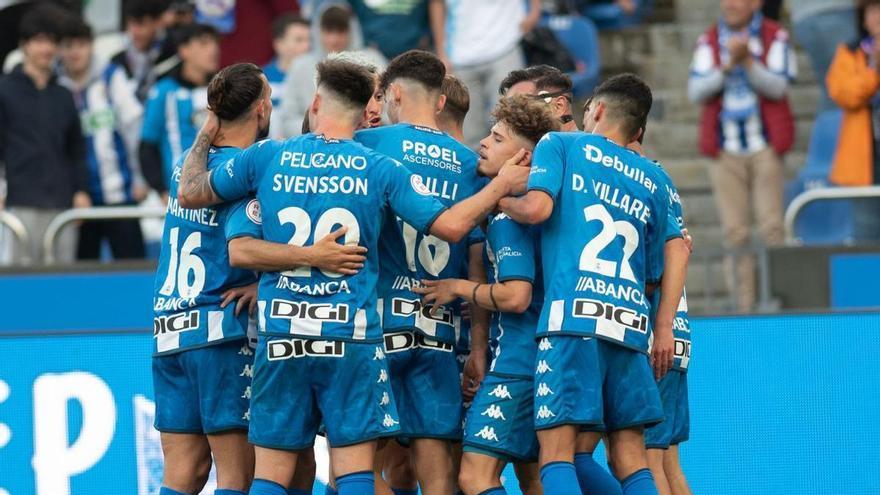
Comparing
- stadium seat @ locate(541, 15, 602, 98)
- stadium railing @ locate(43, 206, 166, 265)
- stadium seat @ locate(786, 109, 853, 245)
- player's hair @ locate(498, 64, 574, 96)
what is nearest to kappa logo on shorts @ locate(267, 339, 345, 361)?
player's hair @ locate(498, 64, 574, 96)

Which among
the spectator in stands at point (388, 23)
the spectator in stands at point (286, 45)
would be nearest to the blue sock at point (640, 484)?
the spectator in stands at point (286, 45)

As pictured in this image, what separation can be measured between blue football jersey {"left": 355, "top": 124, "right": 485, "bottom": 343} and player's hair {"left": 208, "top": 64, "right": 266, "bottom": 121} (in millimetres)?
531

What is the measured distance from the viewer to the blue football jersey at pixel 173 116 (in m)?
12.9

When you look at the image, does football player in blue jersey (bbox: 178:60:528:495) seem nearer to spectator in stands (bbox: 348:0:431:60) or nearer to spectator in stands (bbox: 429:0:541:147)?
spectator in stands (bbox: 429:0:541:147)

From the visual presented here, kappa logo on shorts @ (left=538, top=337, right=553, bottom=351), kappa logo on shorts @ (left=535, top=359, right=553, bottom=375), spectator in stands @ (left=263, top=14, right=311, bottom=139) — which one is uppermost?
spectator in stands @ (left=263, top=14, right=311, bottom=139)

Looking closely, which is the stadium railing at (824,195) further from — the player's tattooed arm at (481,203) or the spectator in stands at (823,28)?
the player's tattooed arm at (481,203)

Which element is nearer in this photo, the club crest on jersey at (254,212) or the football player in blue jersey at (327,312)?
the football player in blue jersey at (327,312)

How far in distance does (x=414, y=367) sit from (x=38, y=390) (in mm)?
2832

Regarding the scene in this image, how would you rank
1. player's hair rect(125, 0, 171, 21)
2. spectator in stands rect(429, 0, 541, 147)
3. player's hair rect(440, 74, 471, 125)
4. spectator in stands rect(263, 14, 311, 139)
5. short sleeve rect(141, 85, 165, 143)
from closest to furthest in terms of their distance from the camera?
player's hair rect(440, 74, 471, 125), short sleeve rect(141, 85, 165, 143), spectator in stands rect(263, 14, 311, 139), spectator in stands rect(429, 0, 541, 147), player's hair rect(125, 0, 171, 21)

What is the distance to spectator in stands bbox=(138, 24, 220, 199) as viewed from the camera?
42.2 feet

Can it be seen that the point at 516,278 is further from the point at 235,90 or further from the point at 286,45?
the point at 286,45

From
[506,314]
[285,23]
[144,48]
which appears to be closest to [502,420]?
[506,314]

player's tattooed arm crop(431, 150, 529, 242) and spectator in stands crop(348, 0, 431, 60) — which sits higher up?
spectator in stands crop(348, 0, 431, 60)

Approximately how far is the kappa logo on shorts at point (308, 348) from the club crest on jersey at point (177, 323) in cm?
61
